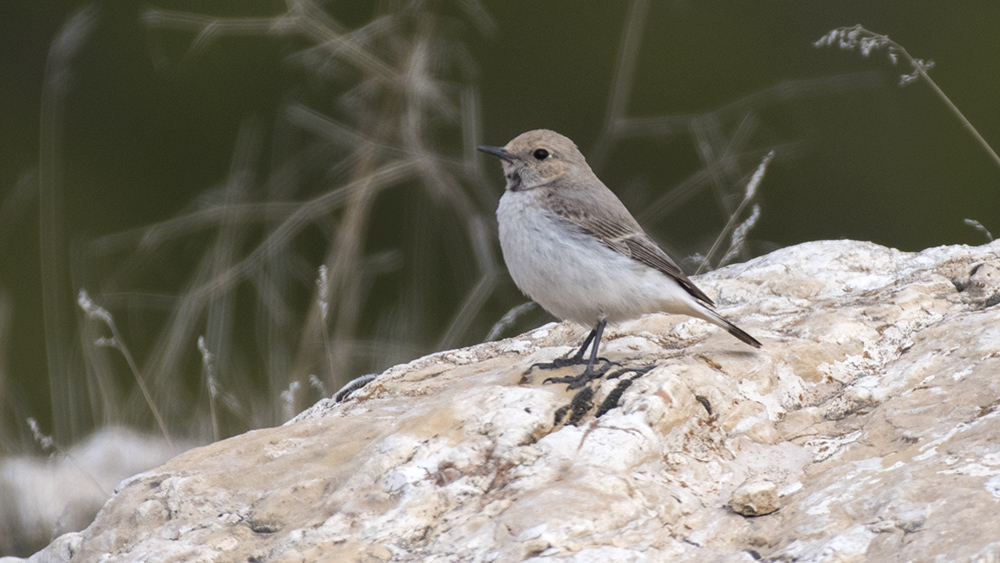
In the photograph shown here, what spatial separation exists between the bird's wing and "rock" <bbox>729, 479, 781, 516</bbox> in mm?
1327

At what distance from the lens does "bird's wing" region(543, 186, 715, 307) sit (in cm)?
378

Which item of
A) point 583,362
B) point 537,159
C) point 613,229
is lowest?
point 583,362

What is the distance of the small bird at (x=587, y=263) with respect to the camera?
3633 millimetres

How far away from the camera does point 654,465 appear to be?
2596 millimetres

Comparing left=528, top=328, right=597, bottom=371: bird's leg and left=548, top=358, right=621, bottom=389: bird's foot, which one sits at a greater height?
left=548, top=358, right=621, bottom=389: bird's foot

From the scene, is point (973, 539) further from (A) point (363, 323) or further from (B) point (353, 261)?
(A) point (363, 323)

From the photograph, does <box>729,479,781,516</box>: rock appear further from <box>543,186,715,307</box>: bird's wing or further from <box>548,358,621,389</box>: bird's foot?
<box>543,186,715,307</box>: bird's wing

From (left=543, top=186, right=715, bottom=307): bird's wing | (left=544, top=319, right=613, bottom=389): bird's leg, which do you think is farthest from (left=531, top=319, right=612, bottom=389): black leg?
(left=543, top=186, right=715, bottom=307): bird's wing

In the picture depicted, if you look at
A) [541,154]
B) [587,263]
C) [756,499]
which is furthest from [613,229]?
[756,499]

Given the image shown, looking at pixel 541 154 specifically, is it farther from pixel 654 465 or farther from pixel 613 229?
pixel 654 465

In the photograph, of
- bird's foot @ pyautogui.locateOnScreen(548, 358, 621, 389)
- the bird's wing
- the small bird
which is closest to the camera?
bird's foot @ pyautogui.locateOnScreen(548, 358, 621, 389)

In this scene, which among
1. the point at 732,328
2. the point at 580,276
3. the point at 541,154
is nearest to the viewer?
the point at 732,328

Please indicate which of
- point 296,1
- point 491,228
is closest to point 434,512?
point 491,228

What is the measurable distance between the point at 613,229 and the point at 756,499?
5.42 feet
